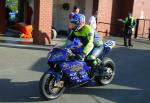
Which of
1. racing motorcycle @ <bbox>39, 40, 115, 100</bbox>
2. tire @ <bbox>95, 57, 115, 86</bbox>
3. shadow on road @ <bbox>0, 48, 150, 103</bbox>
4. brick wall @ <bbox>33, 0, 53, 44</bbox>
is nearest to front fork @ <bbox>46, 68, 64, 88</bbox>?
racing motorcycle @ <bbox>39, 40, 115, 100</bbox>

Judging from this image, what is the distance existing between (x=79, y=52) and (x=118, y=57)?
6.31m

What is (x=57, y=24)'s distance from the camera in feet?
74.2

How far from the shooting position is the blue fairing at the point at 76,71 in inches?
320

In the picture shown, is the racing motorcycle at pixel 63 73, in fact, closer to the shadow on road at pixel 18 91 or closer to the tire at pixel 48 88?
the tire at pixel 48 88

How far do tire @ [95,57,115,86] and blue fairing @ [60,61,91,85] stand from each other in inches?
28.9

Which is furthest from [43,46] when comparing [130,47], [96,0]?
[96,0]

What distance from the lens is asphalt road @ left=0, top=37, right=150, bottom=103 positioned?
823cm

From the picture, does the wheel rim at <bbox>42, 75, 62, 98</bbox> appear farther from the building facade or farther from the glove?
the building facade

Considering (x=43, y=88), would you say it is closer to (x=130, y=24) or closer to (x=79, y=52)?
(x=79, y=52)

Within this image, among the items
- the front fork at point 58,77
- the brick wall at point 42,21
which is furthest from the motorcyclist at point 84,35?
the brick wall at point 42,21

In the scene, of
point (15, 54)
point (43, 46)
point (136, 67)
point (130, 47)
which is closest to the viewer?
point (136, 67)

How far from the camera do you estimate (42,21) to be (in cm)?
1631

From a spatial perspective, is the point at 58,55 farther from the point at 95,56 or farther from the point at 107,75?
the point at 107,75

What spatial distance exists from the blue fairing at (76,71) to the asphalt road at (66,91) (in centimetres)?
35
